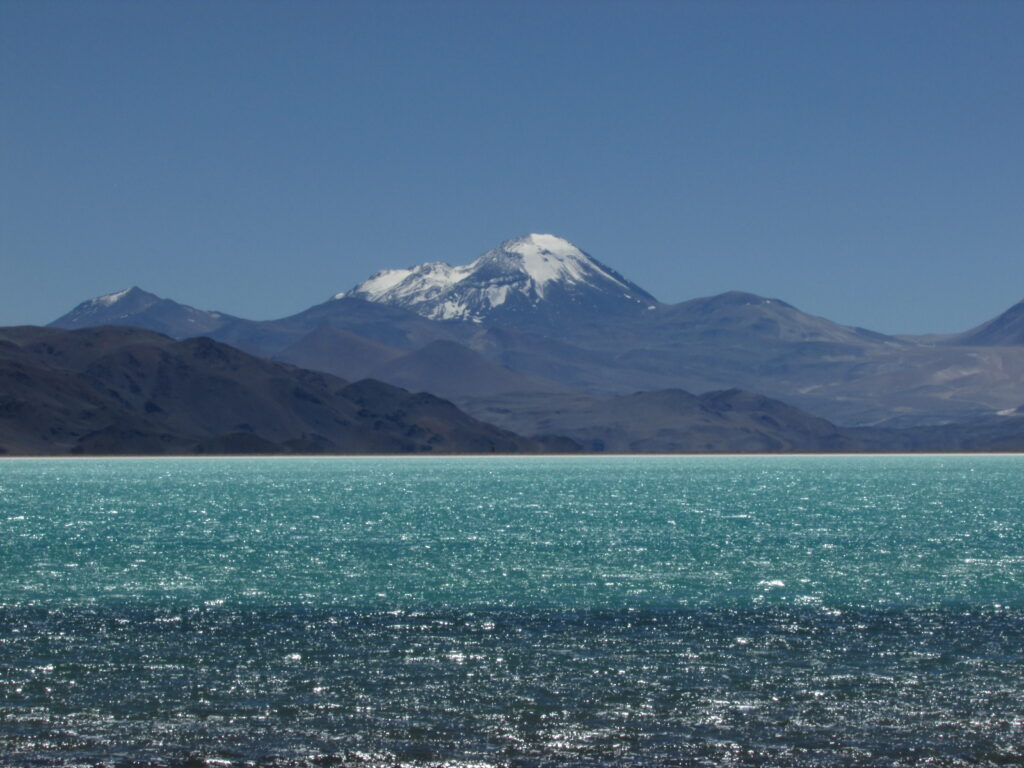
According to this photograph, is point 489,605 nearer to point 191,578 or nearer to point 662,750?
point 191,578

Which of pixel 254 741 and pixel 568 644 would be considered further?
pixel 568 644

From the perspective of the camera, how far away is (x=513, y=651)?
41781 mm

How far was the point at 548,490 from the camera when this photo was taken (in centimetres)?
18800

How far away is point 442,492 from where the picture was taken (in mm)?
177500

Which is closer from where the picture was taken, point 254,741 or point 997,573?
point 254,741

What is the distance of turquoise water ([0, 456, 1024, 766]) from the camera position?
30562 mm

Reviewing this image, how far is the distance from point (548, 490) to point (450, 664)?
149 metres

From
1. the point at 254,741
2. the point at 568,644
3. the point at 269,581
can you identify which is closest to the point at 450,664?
the point at 568,644

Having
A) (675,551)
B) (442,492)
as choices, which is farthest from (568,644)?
(442,492)

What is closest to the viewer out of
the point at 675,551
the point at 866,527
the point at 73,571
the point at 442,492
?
the point at 73,571

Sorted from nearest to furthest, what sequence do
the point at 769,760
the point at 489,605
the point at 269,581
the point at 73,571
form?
the point at 769,760, the point at 489,605, the point at 269,581, the point at 73,571

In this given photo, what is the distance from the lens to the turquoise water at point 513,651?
30.6 meters

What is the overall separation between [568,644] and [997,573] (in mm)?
30479

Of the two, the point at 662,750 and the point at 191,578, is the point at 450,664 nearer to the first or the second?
the point at 662,750
